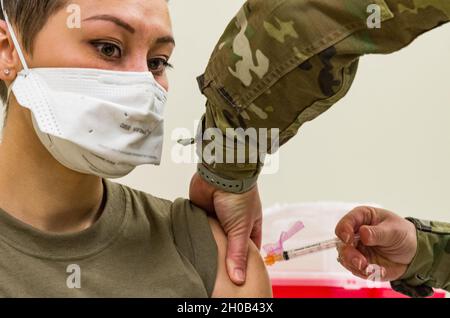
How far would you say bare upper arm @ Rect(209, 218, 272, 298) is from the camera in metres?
1.36

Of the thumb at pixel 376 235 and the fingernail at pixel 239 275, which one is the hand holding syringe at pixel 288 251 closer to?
the thumb at pixel 376 235

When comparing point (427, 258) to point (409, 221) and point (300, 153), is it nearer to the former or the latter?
point (409, 221)

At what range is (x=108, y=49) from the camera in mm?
1264

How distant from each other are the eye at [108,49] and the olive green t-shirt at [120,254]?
353 mm

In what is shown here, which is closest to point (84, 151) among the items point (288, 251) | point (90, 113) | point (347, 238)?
point (90, 113)

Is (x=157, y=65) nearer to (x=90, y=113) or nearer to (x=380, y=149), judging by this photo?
(x=90, y=113)

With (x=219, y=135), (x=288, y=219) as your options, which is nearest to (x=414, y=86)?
(x=288, y=219)

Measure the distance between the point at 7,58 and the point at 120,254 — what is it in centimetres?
49

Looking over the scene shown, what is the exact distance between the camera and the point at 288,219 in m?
2.30

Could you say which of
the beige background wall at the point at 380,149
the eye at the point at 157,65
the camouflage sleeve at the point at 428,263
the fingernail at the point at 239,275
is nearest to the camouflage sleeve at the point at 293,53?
the eye at the point at 157,65

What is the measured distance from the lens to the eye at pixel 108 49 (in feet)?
4.10

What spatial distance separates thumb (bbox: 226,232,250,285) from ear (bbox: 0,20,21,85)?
2.01ft

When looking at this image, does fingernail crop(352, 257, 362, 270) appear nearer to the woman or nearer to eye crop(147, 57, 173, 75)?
the woman
